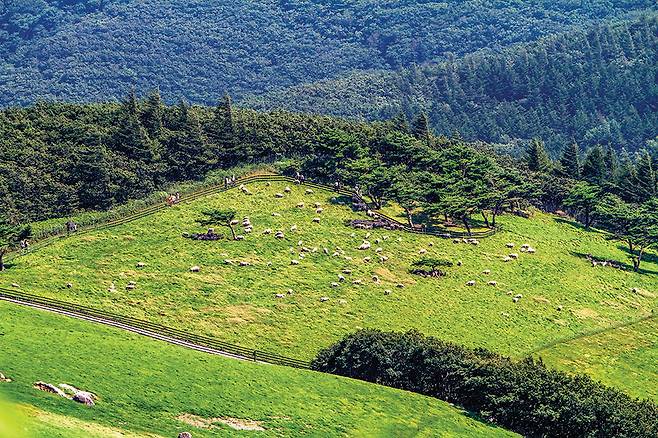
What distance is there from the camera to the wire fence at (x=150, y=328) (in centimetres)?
8219

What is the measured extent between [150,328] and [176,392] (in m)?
19.8

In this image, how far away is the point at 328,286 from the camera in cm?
10206

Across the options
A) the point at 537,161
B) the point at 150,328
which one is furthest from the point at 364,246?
the point at 537,161

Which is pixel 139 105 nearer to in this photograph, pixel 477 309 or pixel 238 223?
pixel 238 223

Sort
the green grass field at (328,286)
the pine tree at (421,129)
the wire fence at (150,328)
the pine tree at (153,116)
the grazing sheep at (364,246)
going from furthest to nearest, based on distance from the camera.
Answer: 1. the pine tree at (421,129)
2. the pine tree at (153,116)
3. the grazing sheep at (364,246)
4. the green grass field at (328,286)
5. the wire fence at (150,328)

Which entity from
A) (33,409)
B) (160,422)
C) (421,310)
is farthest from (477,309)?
(33,409)

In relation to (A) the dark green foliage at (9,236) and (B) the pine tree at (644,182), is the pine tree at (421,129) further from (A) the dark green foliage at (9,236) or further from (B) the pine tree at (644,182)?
(A) the dark green foliage at (9,236)

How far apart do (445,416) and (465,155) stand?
84.4 metres

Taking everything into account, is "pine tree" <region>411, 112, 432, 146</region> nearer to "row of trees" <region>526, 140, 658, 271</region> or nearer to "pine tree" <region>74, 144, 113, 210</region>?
"row of trees" <region>526, 140, 658, 271</region>

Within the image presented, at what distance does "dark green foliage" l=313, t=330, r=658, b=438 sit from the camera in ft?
220

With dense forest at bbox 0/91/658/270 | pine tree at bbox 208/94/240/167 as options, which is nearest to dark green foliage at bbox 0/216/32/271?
dense forest at bbox 0/91/658/270

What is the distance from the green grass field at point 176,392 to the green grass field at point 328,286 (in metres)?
10.4

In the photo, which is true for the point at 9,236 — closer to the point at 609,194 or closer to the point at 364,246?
the point at 364,246

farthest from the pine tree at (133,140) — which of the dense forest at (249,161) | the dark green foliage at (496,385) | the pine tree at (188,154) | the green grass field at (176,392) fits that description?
the dark green foliage at (496,385)
